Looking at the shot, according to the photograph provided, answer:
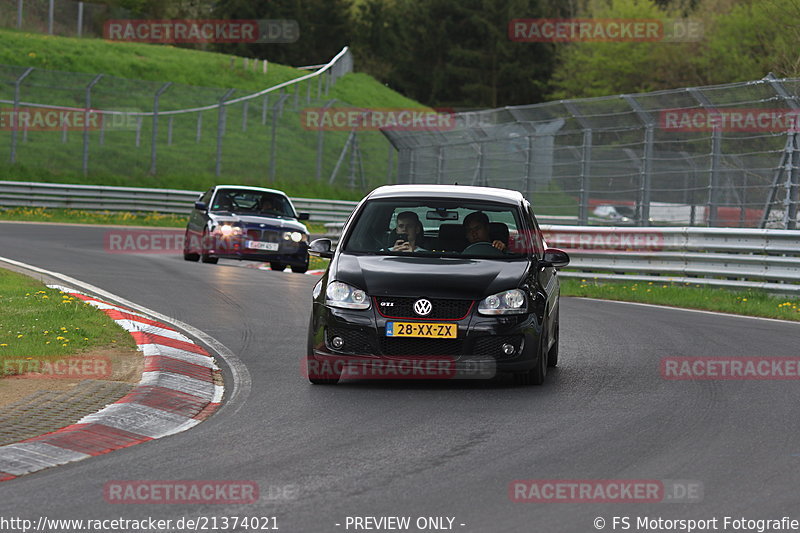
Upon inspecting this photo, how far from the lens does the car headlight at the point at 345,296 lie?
930cm

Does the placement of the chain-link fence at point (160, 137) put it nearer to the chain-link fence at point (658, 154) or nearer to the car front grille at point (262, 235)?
the chain-link fence at point (658, 154)

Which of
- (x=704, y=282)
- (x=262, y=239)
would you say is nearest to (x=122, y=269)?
(x=262, y=239)

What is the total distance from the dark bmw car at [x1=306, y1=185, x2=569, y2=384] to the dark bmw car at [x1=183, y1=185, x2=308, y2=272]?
37.7ft

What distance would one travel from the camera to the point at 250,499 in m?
5.88

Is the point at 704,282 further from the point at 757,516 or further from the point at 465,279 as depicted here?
the point at 757,516

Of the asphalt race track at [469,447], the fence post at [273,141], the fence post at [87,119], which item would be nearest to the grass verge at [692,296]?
the asphalt race track at [469,447]

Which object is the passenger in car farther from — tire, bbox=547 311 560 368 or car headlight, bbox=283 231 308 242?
car headlight, bbox=283 231 308 242

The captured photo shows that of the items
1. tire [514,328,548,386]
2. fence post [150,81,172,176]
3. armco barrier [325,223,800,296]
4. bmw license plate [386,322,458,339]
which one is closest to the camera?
bmw license plate [386,322,458,339]

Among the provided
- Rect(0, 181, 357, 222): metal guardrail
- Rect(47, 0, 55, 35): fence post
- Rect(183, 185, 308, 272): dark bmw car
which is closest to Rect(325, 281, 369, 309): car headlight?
Rect(183, 185, 308, 272): dark bmw car

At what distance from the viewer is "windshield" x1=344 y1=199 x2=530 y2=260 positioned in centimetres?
1012

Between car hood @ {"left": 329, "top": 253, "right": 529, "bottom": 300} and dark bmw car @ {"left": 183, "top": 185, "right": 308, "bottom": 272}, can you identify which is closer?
car hood @ {"left": 329, "top": 253, "right": 529, "bottom": 300}

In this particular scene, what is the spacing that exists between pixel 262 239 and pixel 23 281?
7048mm

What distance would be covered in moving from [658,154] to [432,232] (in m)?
14.2

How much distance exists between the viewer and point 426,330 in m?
9.10
